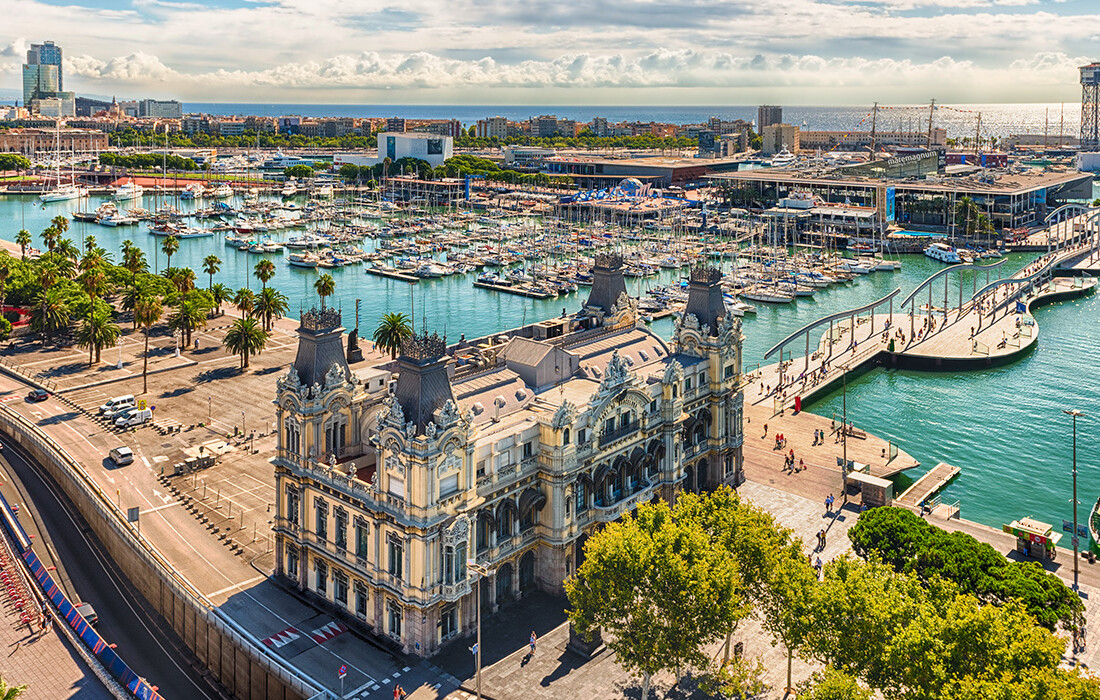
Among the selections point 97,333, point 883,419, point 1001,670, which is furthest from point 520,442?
point 97,333

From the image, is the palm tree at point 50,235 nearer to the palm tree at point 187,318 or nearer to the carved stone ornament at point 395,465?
the palm tree at point 187,318

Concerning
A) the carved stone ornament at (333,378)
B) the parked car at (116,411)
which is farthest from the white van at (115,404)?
the carved stone ornament at (333,378)

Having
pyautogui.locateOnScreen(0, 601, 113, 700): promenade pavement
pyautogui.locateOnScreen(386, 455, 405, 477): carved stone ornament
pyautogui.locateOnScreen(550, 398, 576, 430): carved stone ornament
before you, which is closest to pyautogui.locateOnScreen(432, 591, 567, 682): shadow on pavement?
pyautogui.locateOnScreen(386, 455, 405, 477): carved stone ornament

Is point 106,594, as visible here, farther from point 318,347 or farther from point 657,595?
point 657,595

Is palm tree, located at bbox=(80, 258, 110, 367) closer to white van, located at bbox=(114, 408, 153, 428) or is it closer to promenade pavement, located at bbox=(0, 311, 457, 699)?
promenade pavement, located at bbox=(0, 311, 457, 699)

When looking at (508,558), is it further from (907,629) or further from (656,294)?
(656,294)

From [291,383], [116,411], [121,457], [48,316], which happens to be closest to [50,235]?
[48,316]
